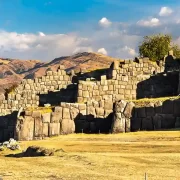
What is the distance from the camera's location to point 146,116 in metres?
31.0

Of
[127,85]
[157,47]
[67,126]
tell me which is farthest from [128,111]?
[157,47]

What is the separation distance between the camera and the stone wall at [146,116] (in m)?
30.6

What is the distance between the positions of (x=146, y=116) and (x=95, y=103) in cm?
468

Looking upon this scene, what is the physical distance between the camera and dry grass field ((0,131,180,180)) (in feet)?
53.2

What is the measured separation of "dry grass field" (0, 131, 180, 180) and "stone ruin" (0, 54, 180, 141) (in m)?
2.99

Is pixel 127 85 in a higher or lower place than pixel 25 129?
higher

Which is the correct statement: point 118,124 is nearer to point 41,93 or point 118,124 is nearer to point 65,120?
point 65,120

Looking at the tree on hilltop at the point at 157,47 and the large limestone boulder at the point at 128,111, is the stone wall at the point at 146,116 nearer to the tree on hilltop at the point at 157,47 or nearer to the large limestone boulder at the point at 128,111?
the large limestone boulder at the point at 128,111

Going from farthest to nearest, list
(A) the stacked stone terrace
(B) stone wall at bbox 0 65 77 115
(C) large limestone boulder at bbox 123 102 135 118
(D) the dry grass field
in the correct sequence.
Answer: (B) stone wall at bbox 0 65 77 115, (A) the stacked stone terrace, (C) large limestone boulder at bbox 123 102 135 118, (D) the dry grass field

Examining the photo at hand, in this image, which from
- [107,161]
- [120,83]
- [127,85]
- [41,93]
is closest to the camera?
[107,161]

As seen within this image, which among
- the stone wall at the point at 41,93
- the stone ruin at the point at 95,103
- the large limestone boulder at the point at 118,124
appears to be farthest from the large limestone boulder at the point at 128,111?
the stone wall at the point at 41,93

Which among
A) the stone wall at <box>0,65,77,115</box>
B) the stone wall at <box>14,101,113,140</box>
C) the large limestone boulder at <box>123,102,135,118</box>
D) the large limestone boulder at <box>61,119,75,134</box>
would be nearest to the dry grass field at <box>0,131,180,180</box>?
the stone wall at <box>14,101,113,140</box>

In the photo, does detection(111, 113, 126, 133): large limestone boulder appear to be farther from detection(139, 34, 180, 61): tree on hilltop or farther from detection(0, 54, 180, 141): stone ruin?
detection(139, 34, 180, 61): tree on hilltop

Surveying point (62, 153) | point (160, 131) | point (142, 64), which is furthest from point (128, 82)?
point (62, 153)
